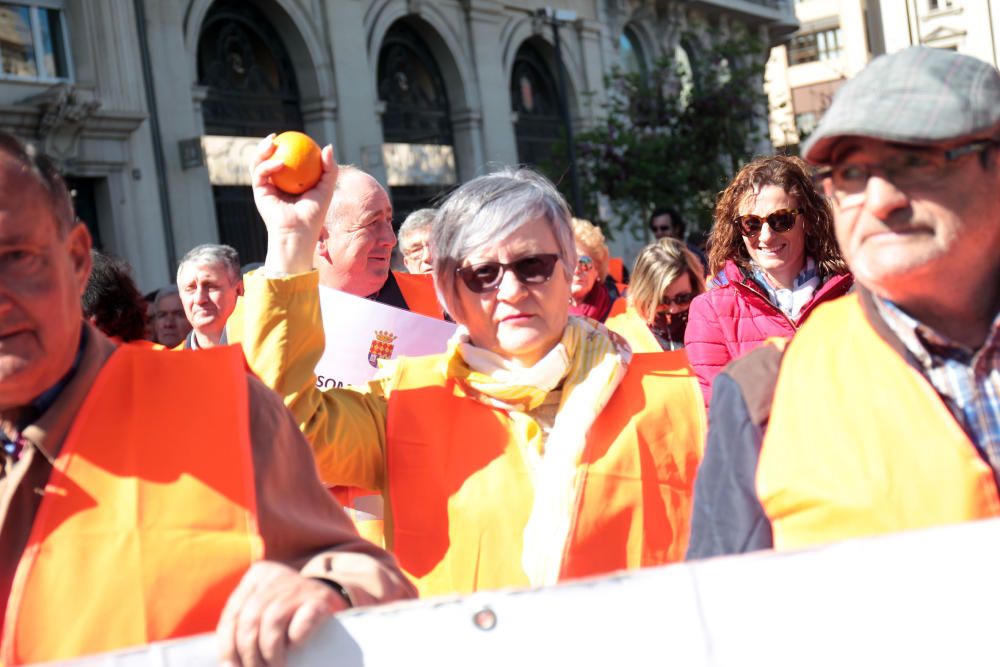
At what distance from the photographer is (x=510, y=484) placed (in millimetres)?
2760

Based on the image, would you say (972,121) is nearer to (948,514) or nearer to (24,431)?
(948,514)

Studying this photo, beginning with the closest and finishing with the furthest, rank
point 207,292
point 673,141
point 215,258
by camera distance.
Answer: point 207,292, point 215,258, point 673,141

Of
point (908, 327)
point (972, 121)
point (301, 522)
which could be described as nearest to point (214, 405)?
point (301, 522)

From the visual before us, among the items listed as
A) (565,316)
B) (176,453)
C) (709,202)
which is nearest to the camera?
(176,453)

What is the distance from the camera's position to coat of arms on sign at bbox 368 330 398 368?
371cm

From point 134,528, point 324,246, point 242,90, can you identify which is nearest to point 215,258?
point 324,246

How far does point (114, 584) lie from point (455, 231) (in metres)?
1.37

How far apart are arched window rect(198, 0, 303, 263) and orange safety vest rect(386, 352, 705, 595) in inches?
563

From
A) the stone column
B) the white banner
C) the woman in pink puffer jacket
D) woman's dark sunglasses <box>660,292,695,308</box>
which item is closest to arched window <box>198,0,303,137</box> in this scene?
the stone column

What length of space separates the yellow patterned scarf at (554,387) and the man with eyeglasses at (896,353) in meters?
0.68

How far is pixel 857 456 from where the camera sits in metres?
1.88

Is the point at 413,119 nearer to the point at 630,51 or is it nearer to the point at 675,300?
the point at 630,51

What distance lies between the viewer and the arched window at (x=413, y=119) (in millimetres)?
20141

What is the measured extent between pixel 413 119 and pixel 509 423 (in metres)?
18.3
